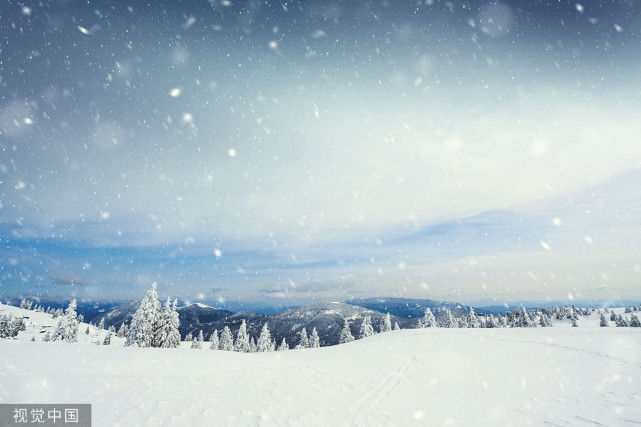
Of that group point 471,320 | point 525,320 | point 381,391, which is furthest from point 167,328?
point 525,320

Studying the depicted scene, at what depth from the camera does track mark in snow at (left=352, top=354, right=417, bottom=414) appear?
7.93 metres

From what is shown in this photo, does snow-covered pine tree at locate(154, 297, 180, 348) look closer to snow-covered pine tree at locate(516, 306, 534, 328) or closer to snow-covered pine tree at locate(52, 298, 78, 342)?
snow-covered pine tree at locate(52, 298, 78, 342)

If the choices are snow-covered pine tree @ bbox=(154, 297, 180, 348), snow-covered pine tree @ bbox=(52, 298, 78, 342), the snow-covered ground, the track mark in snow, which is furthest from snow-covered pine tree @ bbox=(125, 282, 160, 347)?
the track mark in snow

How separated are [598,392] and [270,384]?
1091cm

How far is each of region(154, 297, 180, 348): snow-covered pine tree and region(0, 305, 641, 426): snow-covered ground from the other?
74.6ft

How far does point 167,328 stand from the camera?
38000 millimetres

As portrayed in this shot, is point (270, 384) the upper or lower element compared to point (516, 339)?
upper

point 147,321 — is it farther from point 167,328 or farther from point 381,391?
point 381,391

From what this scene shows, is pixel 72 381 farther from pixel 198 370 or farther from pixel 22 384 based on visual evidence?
pixel 198 370

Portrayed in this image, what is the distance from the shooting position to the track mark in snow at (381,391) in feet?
26.0

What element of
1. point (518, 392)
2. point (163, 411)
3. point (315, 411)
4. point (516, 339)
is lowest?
point (516, 339)

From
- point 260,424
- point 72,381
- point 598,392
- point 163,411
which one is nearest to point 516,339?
point 598,392

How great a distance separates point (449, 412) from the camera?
302 inches

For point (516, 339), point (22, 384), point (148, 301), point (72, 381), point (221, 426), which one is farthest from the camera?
point (148, 301)
